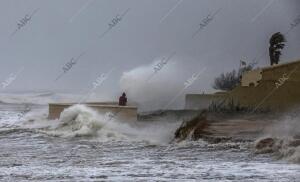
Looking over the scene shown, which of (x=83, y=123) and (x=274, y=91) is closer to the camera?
(x=83, y=123)

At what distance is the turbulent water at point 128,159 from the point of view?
7.67m

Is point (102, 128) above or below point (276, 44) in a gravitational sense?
below

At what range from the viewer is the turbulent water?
25.2ft

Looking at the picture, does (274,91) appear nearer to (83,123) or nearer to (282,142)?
(83,123)

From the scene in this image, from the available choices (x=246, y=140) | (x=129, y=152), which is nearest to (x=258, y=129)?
(x=246, y=140)

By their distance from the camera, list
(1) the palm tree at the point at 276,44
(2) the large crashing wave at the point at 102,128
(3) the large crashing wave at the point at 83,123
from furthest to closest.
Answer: (1) the palm tree at the point at 276,44, (3) the large crashing wave at the point at 83,123, (2) the large crashing wave at the point at 102,128

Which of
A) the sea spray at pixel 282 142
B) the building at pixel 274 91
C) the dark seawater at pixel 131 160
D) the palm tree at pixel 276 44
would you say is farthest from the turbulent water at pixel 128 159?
the palm tree at pixel 276 44

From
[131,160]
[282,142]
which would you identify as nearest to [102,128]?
[131,160]

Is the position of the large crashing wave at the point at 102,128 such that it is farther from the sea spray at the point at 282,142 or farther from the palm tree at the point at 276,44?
the palm tree at the point at 276,44

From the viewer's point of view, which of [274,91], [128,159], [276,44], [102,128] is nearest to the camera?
[128,159]

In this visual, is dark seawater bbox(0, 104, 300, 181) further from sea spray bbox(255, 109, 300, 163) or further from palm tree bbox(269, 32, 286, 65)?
palm tree bbox(269, 32, 286, 65)

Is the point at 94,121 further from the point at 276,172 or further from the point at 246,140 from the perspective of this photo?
the point at 276,172

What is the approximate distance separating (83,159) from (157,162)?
1.57 meters

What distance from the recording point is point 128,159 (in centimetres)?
978
